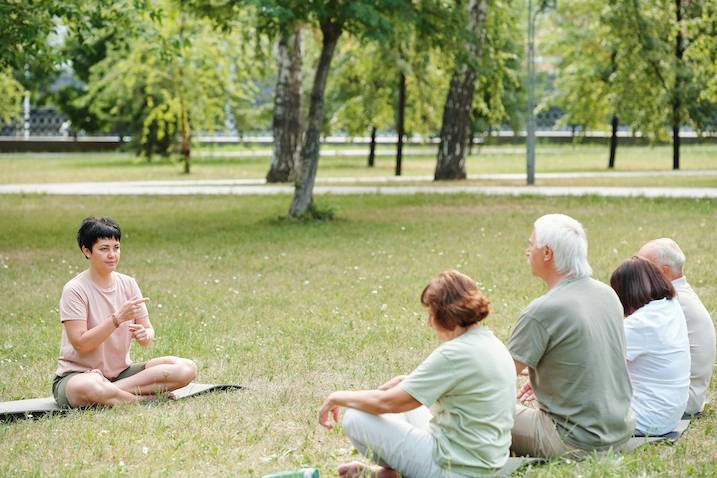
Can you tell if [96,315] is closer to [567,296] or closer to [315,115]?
[567,296]

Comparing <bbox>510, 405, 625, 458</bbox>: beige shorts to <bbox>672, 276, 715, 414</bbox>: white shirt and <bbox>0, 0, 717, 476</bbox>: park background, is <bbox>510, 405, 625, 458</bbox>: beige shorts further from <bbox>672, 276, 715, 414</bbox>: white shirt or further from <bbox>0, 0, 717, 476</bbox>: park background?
<bbox>672, 276, 715, 414</bbox>: white shirt

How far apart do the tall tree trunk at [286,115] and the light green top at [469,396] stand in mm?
25146

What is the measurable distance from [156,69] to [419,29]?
57.9 feet

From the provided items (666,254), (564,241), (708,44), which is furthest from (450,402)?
(708,44)

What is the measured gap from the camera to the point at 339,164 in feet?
154

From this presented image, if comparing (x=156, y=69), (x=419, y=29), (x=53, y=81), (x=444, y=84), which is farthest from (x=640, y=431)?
(x=53, y=81)

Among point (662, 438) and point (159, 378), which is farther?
point (159, 378)

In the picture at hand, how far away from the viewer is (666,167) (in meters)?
40.5

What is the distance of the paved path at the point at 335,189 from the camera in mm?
26172

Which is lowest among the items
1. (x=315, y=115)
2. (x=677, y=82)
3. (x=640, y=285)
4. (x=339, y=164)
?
(x=339, y=164)

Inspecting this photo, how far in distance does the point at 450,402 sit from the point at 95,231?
9.40 feet

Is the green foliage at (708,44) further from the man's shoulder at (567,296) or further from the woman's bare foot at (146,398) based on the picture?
the man's shoulder at (567,296)

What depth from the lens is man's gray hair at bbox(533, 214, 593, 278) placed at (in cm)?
581

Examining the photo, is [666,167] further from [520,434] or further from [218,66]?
[520,434]
